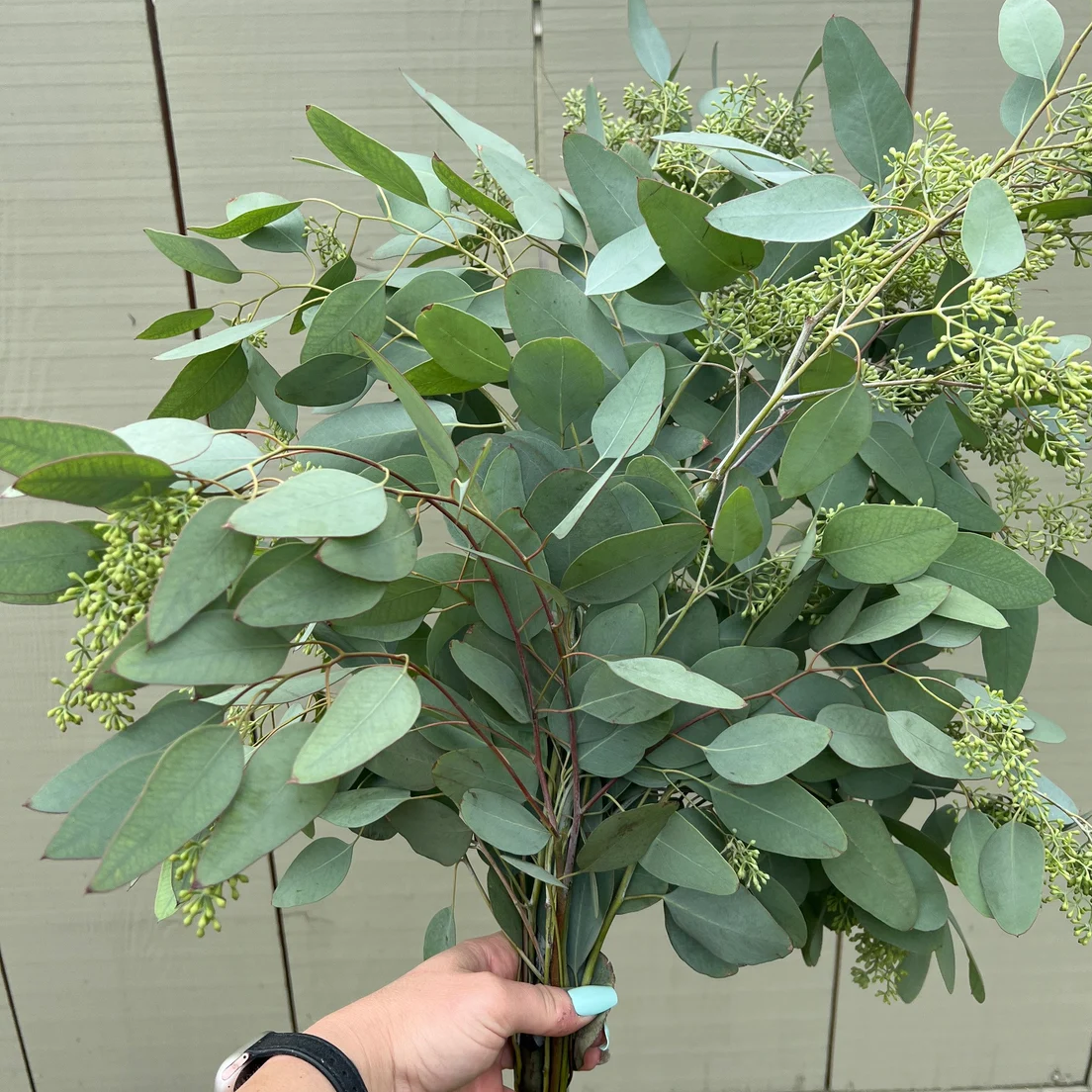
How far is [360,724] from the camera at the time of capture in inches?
11.6

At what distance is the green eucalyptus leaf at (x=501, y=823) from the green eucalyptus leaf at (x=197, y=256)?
12.1 inches

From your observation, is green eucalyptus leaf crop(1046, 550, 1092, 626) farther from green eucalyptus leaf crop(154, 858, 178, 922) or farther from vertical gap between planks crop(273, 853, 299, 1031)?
vertical gap between planks crop(273, 853, 299, 1031)

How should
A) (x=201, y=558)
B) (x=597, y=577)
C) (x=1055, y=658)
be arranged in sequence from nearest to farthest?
(x=201, y=558) → (x=597, y=577) → (x=1055, y=658)

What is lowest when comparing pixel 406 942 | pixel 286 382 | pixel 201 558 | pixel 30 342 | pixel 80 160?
pixel 406 942

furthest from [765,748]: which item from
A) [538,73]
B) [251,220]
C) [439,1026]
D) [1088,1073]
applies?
[1088,1073]

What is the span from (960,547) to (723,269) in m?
0.18

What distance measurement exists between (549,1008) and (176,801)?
0.90 ft

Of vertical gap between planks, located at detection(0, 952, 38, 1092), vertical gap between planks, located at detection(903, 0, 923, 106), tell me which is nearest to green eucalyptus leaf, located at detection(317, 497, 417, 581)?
vertical gap between planks, located at detection(903, 0, 923, 106)

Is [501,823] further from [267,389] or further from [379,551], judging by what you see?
[267,389]

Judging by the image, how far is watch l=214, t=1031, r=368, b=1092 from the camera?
1.52ft

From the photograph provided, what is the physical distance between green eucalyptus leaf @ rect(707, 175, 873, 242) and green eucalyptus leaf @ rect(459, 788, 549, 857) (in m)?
0.28

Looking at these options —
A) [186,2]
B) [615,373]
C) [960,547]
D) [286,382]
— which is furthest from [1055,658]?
Result: [186,2]

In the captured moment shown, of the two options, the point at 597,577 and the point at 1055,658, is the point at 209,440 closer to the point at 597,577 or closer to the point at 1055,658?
the point at 597,577

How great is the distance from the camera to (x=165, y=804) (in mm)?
287
